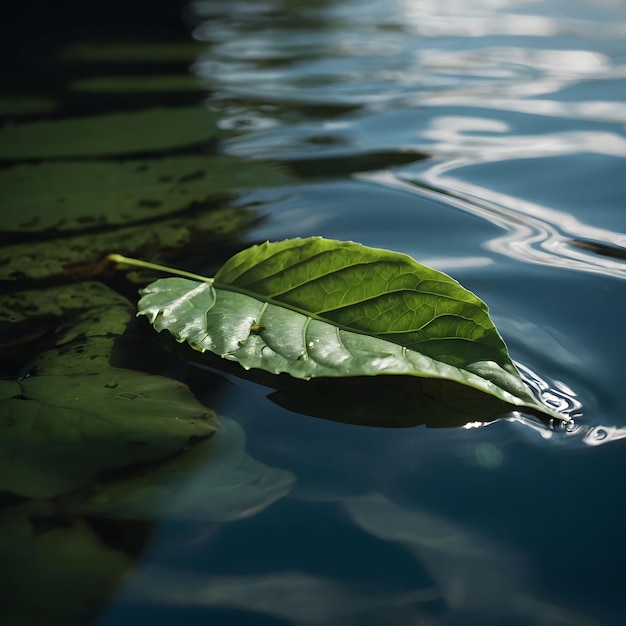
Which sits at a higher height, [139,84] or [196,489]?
[139,84]

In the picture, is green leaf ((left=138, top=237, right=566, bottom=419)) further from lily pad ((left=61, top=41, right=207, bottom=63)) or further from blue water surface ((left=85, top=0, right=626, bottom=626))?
lily pad ((left=61, top=41, right=207, bottom=63))

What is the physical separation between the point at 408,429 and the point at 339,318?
0.16 m

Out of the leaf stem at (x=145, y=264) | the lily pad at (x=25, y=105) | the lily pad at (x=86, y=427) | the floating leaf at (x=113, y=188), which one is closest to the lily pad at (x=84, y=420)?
the lily pad at (x=86, y=427)

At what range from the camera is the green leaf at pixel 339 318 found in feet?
2.52

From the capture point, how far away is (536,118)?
6.55 ft

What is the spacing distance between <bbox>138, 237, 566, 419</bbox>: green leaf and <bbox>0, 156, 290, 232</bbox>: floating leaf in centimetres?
45

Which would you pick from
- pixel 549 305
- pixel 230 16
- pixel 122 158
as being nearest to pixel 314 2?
pixel 230 16

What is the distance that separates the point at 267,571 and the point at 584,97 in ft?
6.45

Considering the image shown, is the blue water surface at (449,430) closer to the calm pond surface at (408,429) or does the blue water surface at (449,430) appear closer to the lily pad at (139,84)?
the calm pond surface at (408,429)

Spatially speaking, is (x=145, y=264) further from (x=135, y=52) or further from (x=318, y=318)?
(x=135, y=52)

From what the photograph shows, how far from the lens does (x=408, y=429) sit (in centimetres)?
75

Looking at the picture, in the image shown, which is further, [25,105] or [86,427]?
[25,105]

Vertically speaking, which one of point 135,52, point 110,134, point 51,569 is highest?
point 135,52

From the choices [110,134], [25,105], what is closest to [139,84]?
[25,105]
